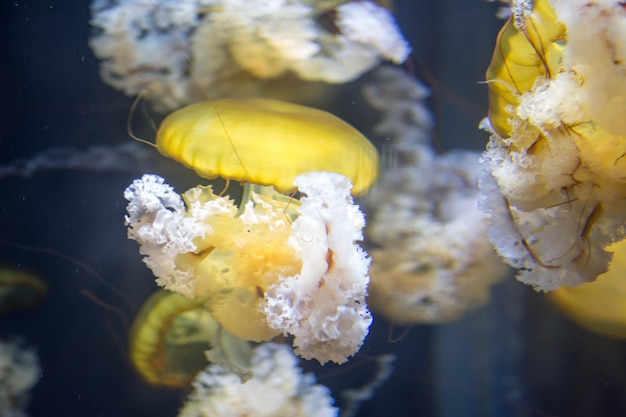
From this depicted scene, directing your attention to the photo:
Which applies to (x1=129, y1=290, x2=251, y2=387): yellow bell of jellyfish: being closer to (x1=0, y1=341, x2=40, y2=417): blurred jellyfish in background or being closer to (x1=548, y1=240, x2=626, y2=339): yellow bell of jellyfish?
(x1=0, y1=341, x2=40, y2=417): blurred jellyfish in background

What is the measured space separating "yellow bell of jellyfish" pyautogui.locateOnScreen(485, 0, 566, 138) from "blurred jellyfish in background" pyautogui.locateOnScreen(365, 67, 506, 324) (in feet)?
0.61

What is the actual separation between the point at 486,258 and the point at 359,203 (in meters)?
0.39

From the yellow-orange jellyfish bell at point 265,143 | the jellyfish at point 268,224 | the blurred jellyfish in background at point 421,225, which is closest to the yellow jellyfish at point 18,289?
the jellyfish at point 268,224

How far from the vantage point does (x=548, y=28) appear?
1.19 meters

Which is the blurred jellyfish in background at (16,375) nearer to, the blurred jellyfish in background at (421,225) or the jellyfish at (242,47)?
the jellyfish at (242,47)

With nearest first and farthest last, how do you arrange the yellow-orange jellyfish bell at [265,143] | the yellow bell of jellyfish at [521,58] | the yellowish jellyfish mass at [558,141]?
the yellowish jellyfish mass at [558,141] → the yellow bell of jellyfish at [521,58] → the yellow-orange jellyfish bell at [265,143]

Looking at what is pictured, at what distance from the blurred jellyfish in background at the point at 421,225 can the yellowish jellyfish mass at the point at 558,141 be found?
6.7 inches

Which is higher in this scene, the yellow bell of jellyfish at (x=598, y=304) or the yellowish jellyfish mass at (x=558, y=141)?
the yellowish jellyfish mass at (x=558, y=141)

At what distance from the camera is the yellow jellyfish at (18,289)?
1604 mm

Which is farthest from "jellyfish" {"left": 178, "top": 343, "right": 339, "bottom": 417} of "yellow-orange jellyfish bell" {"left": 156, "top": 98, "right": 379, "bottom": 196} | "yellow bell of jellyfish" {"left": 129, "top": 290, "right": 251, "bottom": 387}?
"yellow-orange jellyfish bell" {"left": 156, "top": 98, "right": 379, "bottom": 196}

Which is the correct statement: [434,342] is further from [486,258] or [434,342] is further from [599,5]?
[599,5]

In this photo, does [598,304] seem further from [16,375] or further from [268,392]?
[16,375]

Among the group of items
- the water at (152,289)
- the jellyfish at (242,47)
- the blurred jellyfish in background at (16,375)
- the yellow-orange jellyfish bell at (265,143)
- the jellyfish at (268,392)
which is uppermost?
the jellyfish at (242,47)

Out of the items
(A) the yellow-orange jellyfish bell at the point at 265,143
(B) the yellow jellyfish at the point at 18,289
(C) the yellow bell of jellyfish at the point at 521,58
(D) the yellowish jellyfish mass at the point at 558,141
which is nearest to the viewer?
(D) the yellowish jellyfish mass at the point at 558,141
